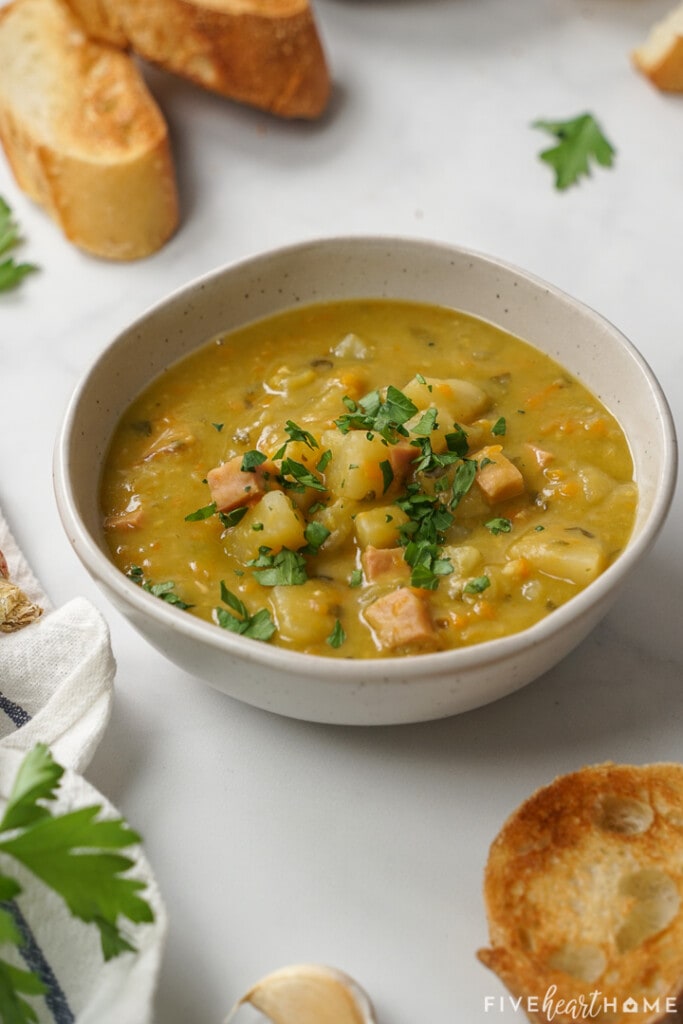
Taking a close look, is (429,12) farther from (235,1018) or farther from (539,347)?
(235,1018)

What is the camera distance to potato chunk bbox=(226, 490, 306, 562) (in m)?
3.03

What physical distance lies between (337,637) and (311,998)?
81 centimetres

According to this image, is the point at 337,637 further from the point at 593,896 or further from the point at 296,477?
the point at 593,896

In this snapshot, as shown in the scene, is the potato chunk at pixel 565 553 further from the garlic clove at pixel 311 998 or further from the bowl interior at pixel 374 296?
the garlic clove at pixel 311 998

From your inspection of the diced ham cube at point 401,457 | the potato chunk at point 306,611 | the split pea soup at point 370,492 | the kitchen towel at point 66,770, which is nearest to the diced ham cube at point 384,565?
the split pea soup at point 370,492

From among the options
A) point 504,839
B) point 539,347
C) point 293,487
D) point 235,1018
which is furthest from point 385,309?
point 235,1018

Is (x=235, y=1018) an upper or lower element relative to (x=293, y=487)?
lower

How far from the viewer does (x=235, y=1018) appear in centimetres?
259

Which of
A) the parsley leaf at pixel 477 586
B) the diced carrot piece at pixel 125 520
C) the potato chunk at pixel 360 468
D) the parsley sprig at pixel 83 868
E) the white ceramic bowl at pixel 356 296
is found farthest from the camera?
the diced carrot piece at pixel 125 520

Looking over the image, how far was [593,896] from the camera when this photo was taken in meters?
2.64

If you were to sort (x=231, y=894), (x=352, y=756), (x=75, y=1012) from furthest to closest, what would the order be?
(x=352, y=756) → (x=231, y=894) → (x=75, y=1012)

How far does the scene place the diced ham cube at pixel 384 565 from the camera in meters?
3.01

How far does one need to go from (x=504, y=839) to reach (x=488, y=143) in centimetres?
328

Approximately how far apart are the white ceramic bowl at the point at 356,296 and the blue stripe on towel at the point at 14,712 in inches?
18.4
